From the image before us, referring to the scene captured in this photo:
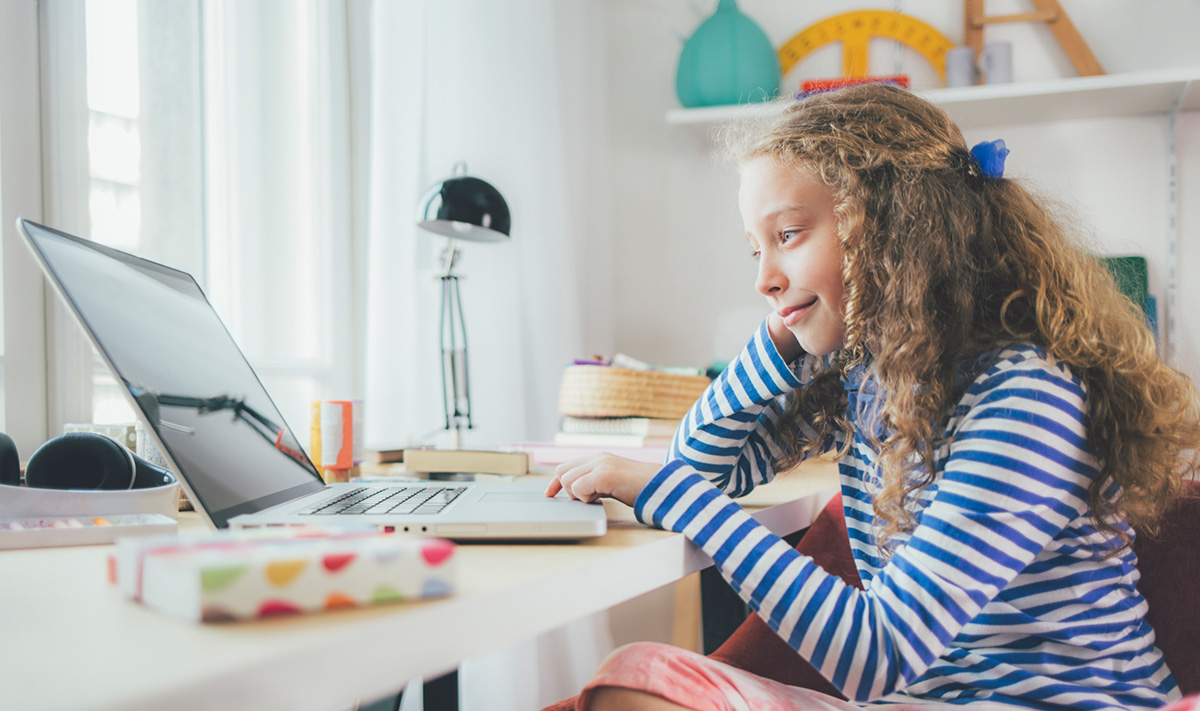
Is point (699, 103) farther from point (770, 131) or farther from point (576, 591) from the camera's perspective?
point (576, 591)

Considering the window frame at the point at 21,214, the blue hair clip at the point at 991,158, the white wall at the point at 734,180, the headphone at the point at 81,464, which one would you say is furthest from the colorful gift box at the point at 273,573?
the white wall at the point at 734,180

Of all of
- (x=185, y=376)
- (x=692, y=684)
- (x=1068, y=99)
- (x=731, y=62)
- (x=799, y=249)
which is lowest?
(x=692, y=684)

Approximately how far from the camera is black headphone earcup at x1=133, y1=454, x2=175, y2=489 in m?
0.83

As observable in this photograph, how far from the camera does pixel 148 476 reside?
2.74 ft

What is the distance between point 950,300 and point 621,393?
32.0 inches

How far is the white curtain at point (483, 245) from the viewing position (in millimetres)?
1689

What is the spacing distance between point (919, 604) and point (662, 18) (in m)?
2.08

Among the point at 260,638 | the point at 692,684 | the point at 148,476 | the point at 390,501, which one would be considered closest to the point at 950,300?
the point at 692,684

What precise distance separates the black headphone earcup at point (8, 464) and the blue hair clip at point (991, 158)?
3.18 feet

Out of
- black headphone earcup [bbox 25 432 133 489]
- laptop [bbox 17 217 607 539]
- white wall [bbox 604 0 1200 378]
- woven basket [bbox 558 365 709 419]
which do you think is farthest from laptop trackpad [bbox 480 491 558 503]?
white wall [bbox 604 0 1200 378]

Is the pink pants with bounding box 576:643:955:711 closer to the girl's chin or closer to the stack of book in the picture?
the girl's chin

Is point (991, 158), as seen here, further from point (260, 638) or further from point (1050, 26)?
point (1050, 26)

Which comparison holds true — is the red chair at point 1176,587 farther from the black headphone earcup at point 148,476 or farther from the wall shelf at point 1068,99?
the wall shelf at point 1068,99

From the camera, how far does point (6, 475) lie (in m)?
0.77
